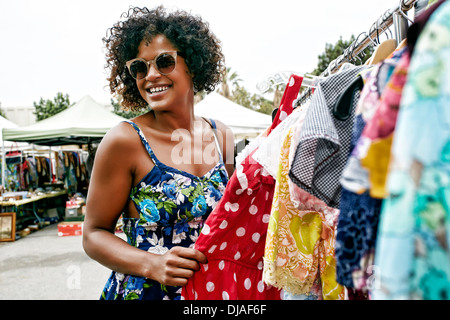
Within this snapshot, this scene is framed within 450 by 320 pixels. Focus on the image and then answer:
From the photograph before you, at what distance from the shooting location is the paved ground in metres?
4.22

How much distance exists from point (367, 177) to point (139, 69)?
1288 millimetres

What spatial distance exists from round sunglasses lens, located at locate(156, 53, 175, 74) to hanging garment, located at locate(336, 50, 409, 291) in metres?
1.07

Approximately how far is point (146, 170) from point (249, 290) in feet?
2.16

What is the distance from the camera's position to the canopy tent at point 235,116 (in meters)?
7.88

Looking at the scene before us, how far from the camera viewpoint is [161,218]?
4.53 feet

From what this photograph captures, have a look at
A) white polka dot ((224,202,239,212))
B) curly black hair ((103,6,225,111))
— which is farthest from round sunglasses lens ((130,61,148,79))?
white polka dot ((224,202,239,212))

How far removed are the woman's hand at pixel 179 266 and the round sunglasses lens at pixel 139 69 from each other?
2.81 ft

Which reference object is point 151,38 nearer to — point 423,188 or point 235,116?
point 423,188

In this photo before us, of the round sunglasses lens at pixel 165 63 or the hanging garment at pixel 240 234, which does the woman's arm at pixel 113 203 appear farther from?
the round sunglasses lens at pixel 165 63

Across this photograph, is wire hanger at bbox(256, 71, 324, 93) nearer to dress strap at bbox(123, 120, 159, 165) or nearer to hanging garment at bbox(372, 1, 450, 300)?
dress strap at bbox(123, 120, 159, 165)

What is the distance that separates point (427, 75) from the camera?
48 cm

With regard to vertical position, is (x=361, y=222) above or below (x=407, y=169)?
below
